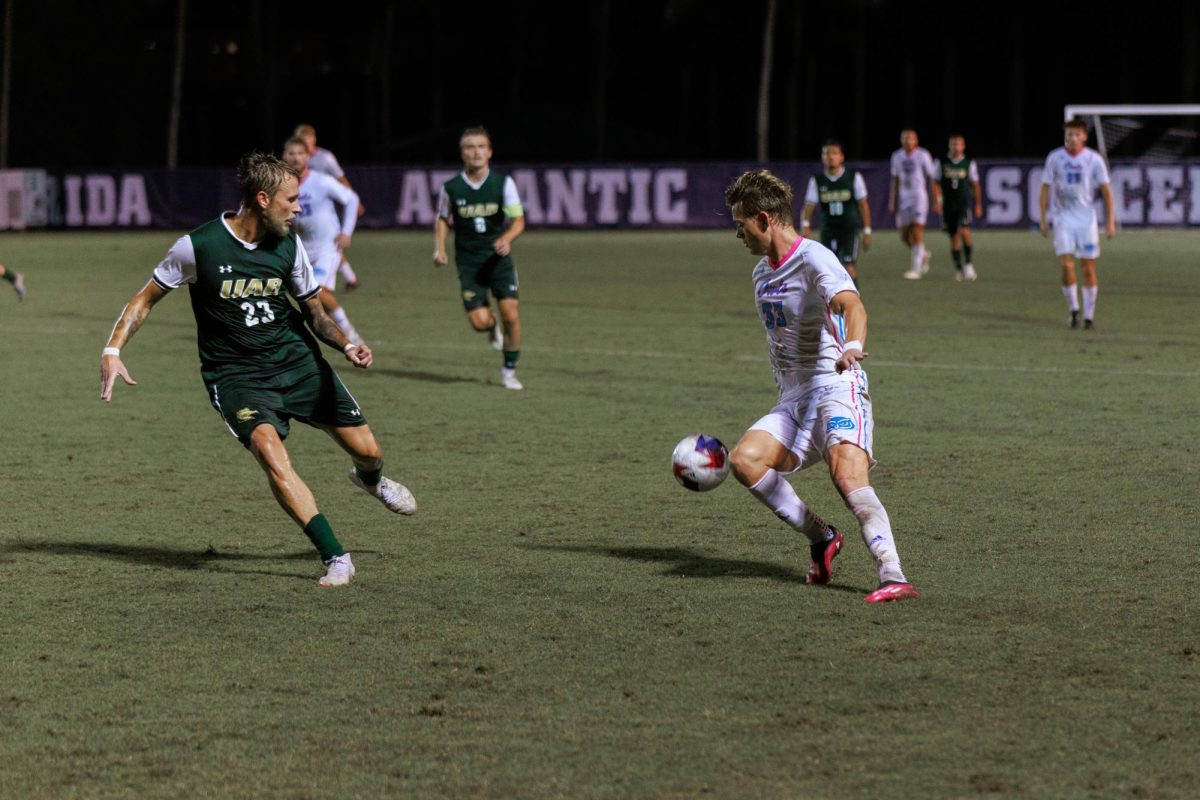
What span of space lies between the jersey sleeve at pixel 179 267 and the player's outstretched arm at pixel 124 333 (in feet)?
0.15

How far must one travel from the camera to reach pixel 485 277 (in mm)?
14492

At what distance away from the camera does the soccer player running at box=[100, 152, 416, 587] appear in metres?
7.29

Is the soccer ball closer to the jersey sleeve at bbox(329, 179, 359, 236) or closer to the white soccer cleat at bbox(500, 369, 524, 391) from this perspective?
the white soccer cleat at bbox(500, 369, 524, 391)

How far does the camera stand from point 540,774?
487 cm

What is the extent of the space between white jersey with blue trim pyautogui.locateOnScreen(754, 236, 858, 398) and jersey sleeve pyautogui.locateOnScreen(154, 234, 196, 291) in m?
2.43

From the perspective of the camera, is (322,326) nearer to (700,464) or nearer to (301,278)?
(301,278)

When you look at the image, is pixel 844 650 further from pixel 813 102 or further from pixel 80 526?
pixel 813 102

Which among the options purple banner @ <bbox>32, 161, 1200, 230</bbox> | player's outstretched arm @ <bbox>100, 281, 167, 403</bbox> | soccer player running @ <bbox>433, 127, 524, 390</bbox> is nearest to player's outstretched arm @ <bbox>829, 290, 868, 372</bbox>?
player's outstretched arm @ <bbox>100, 281, 167, 403</bbox>

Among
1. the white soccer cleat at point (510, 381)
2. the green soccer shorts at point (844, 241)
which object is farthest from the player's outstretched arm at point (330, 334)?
the green soccer shorts at point (844, 241)

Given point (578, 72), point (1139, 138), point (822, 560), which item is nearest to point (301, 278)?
point (822, 560)

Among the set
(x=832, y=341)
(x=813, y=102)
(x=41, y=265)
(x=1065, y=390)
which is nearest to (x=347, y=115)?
(x=813, y=102)

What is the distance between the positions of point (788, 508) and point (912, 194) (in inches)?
833

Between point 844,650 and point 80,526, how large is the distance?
432 cm

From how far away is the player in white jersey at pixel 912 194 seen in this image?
26844mm
